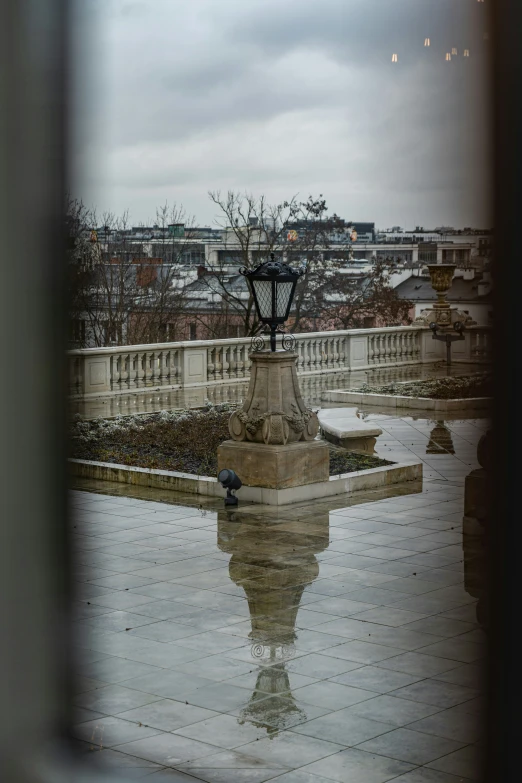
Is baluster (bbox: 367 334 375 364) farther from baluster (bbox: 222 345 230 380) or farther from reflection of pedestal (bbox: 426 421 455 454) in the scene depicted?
reflection of pedestal (bbox: 426 421 455 454)

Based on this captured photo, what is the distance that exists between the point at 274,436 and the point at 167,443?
9.48ft

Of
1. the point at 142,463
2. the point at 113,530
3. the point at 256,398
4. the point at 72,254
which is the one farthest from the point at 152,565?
the point at 72,254

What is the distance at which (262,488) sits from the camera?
911 cm

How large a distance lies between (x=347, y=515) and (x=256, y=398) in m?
1.47

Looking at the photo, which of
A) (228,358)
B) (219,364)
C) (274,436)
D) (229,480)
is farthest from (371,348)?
(229,480)

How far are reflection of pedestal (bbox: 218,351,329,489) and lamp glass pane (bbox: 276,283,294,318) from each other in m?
0.74

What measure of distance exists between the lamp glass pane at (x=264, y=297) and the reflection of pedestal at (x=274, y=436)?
768 mm

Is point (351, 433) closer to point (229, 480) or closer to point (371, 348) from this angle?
point (229, 480)

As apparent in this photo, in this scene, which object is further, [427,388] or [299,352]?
[299,352]

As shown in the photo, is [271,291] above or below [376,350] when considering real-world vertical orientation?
above

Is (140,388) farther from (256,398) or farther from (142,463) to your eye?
(256,398)

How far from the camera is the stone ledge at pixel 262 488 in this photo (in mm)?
9109

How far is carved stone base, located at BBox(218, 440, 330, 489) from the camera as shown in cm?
909

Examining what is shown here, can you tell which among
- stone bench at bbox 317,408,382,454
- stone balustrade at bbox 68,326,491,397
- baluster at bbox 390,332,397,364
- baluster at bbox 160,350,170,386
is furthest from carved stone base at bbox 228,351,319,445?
baluster at bbox 390,332,397,364
